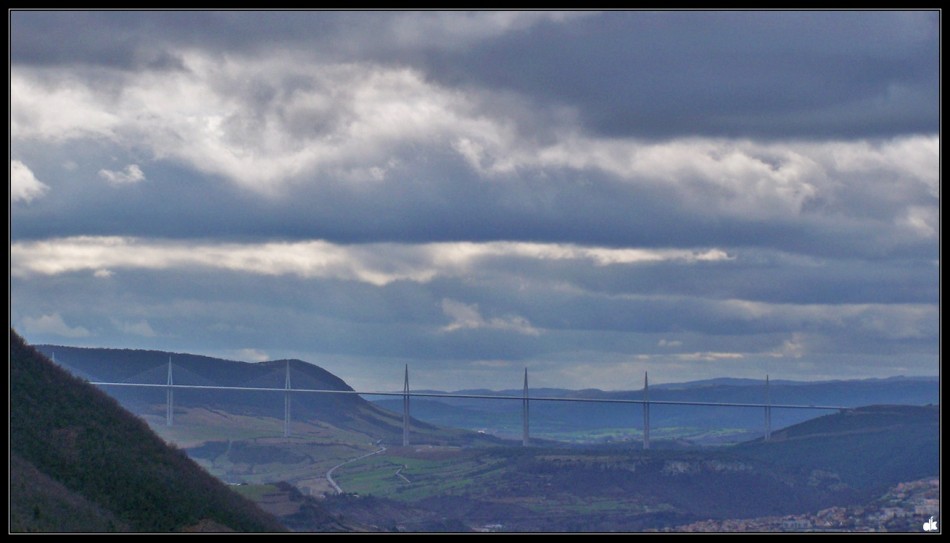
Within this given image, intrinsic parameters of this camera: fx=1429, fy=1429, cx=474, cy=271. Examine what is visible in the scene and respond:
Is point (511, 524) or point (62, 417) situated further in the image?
point (511, 524)

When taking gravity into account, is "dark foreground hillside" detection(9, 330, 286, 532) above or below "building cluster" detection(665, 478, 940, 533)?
above

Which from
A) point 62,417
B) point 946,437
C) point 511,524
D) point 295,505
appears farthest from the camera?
point 511,524

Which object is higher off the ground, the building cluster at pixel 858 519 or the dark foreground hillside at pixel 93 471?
the dark foreground hillside at pixel 93 471

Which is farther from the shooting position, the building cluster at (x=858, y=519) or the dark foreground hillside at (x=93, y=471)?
the building cluster at (x=858, y=519)

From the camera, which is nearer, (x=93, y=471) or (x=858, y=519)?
(x=93, y=471)

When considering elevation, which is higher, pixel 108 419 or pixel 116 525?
pixel 108 419

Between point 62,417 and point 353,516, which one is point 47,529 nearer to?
point 62,417
